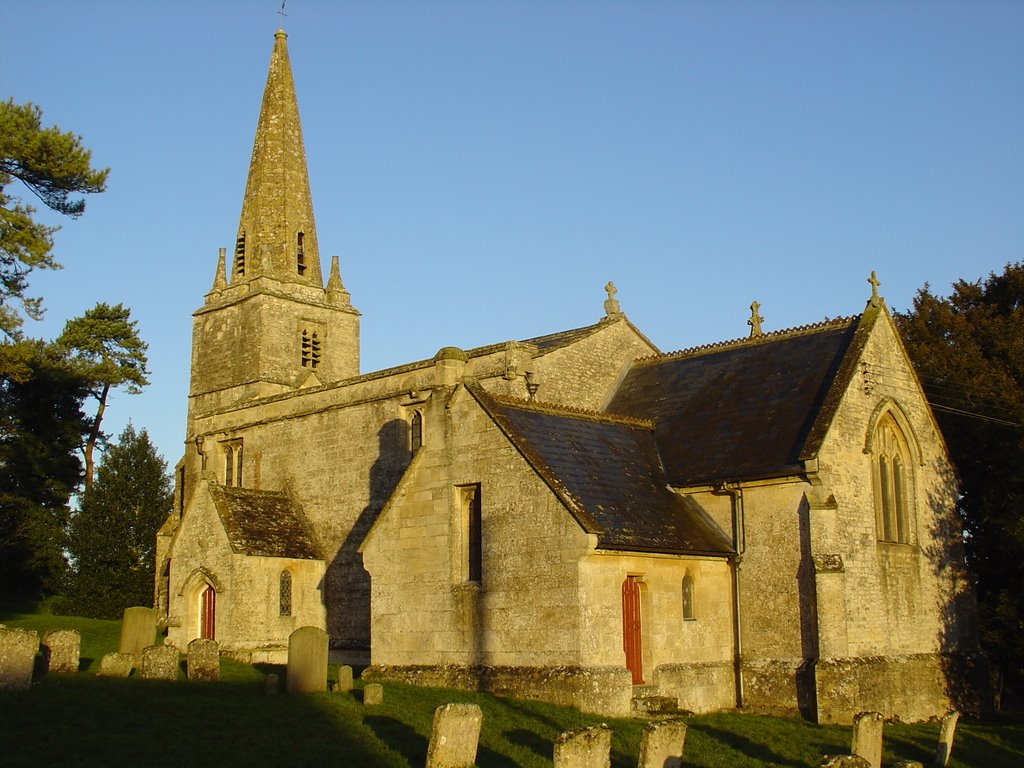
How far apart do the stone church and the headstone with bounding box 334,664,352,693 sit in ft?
7.58

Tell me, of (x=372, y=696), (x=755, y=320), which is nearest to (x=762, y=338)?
(x=755, y=320)

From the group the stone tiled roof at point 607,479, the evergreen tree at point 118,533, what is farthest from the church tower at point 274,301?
the stone tiled roof at point 607,479

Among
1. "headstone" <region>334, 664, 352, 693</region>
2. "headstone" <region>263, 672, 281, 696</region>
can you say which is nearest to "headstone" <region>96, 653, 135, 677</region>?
"headstone" <region>263, 672, 281, 696</region>

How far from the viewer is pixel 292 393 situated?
37969mm

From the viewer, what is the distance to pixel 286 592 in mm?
33281

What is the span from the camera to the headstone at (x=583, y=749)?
13.5 meters

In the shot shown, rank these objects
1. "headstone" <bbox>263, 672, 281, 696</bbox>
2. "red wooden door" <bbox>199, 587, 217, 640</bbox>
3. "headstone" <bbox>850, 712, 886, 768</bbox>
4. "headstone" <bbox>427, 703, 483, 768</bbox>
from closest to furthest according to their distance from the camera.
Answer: "headstone" <bbox>427, 703, 483, 768</bbox> → "headstone" <bbox>850, 712, 886, 768</bbox> → "headstone" <bbox>263, 672, 281, 696</bbox> → "red wooden door" <bbox>199, 587, 217, 640</bbox>

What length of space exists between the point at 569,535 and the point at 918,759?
7353 millimetres

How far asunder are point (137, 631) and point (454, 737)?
13574 millimetres

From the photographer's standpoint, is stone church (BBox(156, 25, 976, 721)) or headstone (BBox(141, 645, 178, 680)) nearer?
headstone (BBox(141, 645, 178, 680))

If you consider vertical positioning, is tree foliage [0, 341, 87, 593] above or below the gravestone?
above

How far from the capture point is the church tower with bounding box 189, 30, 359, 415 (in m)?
45.8

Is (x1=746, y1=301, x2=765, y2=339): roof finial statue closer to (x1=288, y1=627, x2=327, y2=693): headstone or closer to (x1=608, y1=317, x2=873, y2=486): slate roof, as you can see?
(x1=608, y1=317, x2=873, y2=486): slate roof

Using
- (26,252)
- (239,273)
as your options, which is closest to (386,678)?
(26,252)
